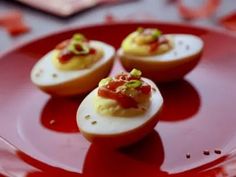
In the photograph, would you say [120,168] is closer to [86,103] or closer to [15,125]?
[86,103]

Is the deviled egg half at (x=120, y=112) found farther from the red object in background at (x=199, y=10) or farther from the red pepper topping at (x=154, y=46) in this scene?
the red object in background at (x=199, y=10)

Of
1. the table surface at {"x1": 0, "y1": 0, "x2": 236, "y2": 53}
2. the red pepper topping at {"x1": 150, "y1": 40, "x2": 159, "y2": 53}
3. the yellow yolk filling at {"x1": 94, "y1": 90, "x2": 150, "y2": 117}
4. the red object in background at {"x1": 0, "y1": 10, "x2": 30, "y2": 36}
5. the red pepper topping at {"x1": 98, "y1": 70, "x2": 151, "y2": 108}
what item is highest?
the red pepper topping at {"x1": 98, "y1": 70, "x2": 151, "y2": 108}

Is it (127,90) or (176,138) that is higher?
(127,90)

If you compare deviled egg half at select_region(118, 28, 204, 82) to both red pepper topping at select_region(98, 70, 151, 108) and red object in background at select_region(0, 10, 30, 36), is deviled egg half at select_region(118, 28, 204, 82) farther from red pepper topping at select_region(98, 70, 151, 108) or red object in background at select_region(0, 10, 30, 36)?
red object in background at select_region(0, 10, 30, 36)

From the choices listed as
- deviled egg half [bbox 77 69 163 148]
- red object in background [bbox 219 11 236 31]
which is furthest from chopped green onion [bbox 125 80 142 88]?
red object in background [bbox 219 11 236 31]

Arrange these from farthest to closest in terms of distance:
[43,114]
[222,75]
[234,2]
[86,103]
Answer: [234,2], [222,75], [43,114], [86,103]

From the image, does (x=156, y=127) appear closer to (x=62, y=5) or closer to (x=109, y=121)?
(x=109, y=121)

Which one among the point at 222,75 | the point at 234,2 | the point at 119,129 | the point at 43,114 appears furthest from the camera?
the point at 234,2

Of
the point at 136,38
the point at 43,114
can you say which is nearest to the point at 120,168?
the point at 43,114

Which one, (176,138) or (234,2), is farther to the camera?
(234,2)
